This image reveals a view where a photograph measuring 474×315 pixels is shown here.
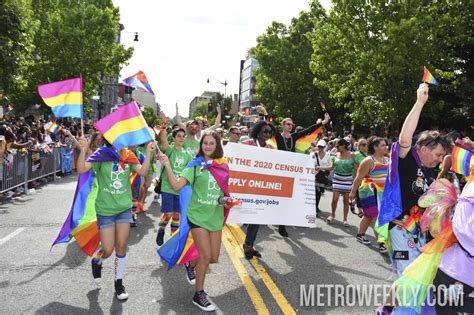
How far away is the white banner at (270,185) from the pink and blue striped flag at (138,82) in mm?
1845

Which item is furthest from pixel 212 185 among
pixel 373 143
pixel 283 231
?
pixel 283 231

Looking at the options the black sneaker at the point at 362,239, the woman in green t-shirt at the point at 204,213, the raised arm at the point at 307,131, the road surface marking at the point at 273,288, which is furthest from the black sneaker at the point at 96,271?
the black sneaker at the point at 362,239

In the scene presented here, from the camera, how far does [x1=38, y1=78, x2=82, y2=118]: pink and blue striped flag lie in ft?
15.8

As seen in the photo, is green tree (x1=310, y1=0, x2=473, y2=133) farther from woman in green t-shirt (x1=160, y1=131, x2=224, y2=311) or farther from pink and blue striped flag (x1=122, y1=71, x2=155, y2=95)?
woman in green t-shirt (x1=160, y1=131, x2=224, y2=311)

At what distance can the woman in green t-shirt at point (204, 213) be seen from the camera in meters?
4.31

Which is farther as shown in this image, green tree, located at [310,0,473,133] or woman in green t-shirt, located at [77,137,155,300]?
green tree, located at [310,0,473,133]

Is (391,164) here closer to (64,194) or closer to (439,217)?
(439,217)

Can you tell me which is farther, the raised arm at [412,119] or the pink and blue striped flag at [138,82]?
the pink and blue striped flag at [138,82]

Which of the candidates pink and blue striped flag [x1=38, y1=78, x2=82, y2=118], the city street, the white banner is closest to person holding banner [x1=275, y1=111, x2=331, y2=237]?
the city street

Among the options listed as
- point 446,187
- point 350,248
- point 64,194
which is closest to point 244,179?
point 350,248

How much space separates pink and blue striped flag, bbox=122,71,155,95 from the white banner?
72.6 inches

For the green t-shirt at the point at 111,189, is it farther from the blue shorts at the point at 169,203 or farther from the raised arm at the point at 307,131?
the raised arm at the point at 307,131

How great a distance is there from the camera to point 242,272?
219 inches

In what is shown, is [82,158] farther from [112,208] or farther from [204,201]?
Answer: [204,201]
